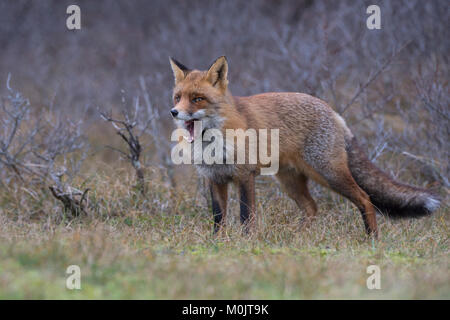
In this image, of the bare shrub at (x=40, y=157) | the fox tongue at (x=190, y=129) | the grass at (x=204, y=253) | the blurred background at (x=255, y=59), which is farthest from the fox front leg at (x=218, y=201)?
the blurred background at (x=255, y=59)

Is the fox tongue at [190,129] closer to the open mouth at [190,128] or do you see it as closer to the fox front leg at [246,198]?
the open mouth at [190,128]

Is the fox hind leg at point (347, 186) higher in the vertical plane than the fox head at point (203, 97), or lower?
lower

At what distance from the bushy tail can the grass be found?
22 cm

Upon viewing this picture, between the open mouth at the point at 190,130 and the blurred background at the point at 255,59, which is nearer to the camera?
the open mouth at the point at 190,130

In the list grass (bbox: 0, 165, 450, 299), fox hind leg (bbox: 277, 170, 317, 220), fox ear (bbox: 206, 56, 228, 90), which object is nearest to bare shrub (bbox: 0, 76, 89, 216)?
grass (bbox: 0, 165, 450, 299)

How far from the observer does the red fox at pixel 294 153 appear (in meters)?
4.90

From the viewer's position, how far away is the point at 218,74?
4.98m

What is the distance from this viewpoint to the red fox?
4.90 m

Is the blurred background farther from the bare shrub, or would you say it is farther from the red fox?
the red fox

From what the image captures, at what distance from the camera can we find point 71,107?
11.1 metres

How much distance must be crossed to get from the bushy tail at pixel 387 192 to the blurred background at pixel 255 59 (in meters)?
1.13

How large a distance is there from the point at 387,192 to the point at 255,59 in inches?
239

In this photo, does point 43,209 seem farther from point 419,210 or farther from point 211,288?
point 419,210
